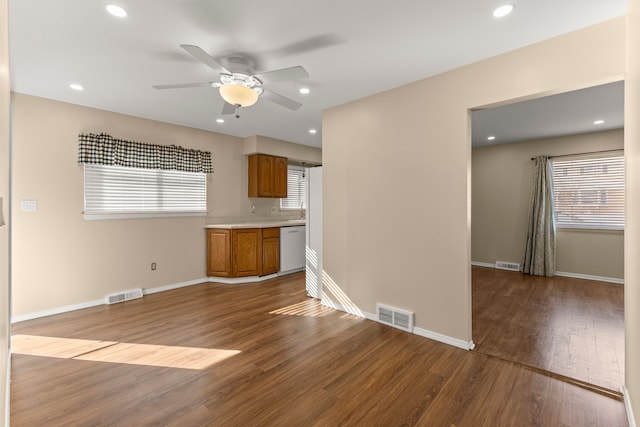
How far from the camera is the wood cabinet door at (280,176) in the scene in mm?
5883

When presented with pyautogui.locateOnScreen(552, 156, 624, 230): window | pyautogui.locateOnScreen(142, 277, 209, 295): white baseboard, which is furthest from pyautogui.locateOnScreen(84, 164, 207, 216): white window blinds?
pyautogui.locateOnScreen(552, 156, 624, 230): window

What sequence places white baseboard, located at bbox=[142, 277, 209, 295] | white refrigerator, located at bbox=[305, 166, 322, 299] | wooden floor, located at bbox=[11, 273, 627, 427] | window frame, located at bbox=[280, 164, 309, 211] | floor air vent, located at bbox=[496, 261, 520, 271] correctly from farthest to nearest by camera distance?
window frame, located at bbox=[280, 164, 309, 211] < floor air vent, located at bbox=[496, 261, 520, 271] < white baseboard, located at bbox=[142, 277, 209, 295] < white refrigerator, located at bbox=[305, 166, 322, 299] < wooden floor, located at bbox=[11, 273, 627, 427]

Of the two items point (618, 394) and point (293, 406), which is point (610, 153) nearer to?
point (618, 394)

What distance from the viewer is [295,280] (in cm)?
518

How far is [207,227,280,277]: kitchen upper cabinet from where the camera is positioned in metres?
4.92

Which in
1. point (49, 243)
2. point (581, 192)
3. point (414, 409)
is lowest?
point (414, 409)

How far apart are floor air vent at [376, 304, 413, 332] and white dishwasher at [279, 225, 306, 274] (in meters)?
2.53

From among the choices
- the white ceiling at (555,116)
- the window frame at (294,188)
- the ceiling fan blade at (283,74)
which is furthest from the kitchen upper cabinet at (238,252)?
the white ceiling at (555,116)

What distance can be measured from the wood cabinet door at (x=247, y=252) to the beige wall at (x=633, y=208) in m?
4.38

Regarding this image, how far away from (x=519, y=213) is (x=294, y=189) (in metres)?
4.55

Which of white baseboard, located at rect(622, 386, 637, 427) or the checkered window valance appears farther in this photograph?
the checkered window valance

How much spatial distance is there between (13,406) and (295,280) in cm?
361

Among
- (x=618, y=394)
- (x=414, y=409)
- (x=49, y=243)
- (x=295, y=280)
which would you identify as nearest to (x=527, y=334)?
(x=618, y=394)

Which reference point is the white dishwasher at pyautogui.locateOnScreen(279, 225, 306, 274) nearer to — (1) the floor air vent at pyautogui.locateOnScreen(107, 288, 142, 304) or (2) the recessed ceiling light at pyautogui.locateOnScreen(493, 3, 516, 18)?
(1) the floor air vent at pyautogui.locateOnScreen(107, 288, 142, 304)
